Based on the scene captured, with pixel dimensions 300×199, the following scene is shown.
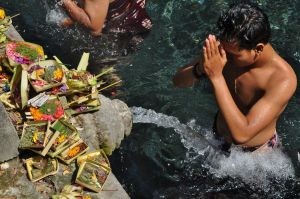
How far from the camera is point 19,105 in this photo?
346cm

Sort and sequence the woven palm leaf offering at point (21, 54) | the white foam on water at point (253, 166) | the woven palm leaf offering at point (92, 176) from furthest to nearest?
1. the white foam on water at point (253, 166)
2. the woven palm leaf offering at point (21, 54)
3. the woven palm leaf offering at point (92, 176)

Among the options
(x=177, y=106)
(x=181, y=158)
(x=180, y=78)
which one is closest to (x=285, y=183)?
(x=181, y=158)

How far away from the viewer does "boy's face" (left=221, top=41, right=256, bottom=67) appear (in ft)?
11.0

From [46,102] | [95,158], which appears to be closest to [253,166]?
[95,158]

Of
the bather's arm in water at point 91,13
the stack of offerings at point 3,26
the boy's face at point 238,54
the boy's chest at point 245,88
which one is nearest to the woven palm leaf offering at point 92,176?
the boy's face at point 238,54

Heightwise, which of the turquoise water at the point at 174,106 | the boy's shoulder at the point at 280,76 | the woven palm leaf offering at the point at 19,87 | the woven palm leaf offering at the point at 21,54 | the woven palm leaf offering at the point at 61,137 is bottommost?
the turquoise water at the point at 174,106

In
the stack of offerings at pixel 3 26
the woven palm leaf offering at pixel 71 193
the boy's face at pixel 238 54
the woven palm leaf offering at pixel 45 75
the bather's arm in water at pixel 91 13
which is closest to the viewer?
the woven palm leaf offering at pixel 71 193

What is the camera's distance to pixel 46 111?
3.39 metres

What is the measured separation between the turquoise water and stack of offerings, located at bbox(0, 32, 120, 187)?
1.16 metres

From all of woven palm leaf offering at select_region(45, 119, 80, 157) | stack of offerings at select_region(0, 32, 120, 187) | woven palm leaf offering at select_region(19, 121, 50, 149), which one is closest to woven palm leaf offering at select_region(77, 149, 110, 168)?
stack of offerings at select_region(0, 32, 120, 187)

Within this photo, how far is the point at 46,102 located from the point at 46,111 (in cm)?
7

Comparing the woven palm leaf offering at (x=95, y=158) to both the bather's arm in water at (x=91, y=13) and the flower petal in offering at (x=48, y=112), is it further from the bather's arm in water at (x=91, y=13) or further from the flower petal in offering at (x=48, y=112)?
the bather's arm in water at (x=91, y=13)

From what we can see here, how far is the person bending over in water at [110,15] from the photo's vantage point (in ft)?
16.5

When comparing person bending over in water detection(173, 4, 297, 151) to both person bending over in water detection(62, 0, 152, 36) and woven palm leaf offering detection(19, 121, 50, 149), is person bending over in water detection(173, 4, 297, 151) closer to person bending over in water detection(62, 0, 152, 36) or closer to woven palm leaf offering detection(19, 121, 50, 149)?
woven palm leaf offering detection(19, 121, 50, 149)
